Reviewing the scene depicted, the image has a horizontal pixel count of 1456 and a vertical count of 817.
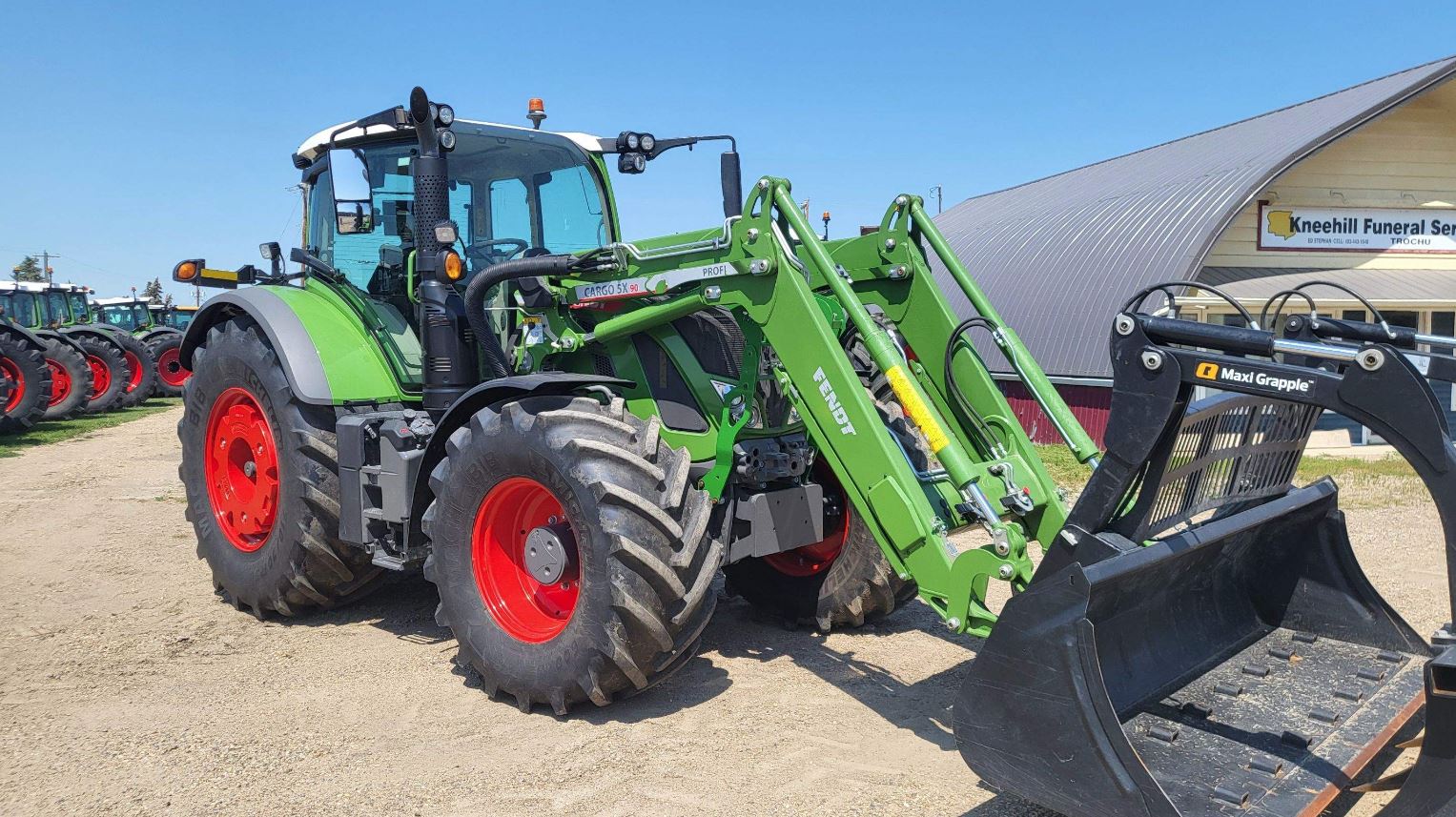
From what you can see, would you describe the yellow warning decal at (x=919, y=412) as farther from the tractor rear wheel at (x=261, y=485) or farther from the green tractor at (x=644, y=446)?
the tractor rear wheel at (x=261, y=485)

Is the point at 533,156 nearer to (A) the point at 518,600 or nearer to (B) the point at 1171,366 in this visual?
(A) the point at 518,600

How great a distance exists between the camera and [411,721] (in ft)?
15.0

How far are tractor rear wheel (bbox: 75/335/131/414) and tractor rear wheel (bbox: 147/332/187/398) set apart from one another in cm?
240

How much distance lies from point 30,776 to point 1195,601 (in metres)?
4.47

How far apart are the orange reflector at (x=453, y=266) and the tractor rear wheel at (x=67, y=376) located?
52.4ft

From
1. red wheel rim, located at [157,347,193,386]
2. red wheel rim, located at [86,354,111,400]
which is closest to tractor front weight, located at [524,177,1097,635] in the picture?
red wheel rim, located at [86,354,111,400]

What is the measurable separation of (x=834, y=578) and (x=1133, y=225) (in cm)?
1068

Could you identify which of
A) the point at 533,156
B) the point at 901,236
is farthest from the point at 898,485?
the point at 533,156

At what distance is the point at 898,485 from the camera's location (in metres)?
4.01

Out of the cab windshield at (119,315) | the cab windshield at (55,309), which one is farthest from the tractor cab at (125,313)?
the cab windshield at (55,309)

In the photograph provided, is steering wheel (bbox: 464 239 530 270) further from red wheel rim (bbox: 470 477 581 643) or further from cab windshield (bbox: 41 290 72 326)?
cab windshield (bbox: 41 290 72 326)

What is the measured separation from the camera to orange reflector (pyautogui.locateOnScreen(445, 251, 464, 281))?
521 cm

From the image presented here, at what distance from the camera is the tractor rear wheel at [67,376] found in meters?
18.0

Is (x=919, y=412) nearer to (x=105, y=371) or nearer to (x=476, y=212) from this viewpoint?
(x=476, y=212)
